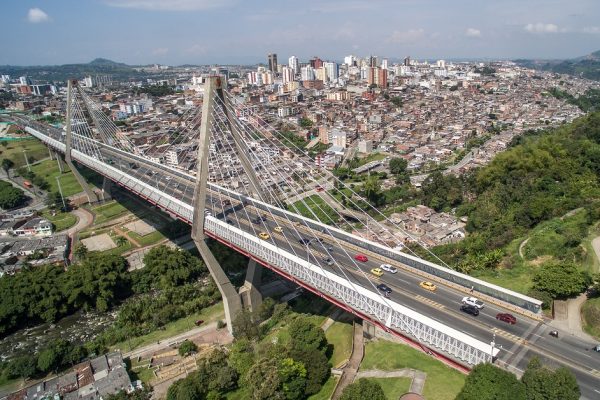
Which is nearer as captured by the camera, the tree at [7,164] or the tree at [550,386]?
the tree at [550,386]

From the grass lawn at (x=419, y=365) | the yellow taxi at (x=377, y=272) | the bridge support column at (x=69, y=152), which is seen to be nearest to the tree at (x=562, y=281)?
the grass lawn at (x=419, y=365)

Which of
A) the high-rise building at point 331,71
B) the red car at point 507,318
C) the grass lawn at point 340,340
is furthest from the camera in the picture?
the high-rise building at point 331,71

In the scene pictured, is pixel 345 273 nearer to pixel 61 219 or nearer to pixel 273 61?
pixel 61 219

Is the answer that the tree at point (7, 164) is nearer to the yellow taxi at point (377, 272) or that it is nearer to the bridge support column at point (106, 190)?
the bridge support column at point (106, 190)

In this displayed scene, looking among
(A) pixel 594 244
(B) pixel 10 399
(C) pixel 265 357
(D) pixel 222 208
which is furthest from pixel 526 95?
(B) pixel 10 399

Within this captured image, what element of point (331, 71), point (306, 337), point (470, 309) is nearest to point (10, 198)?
point (306, 337)

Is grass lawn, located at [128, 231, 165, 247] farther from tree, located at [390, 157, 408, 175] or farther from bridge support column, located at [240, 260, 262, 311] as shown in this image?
tree, located at [390, 157, 408, 175]
